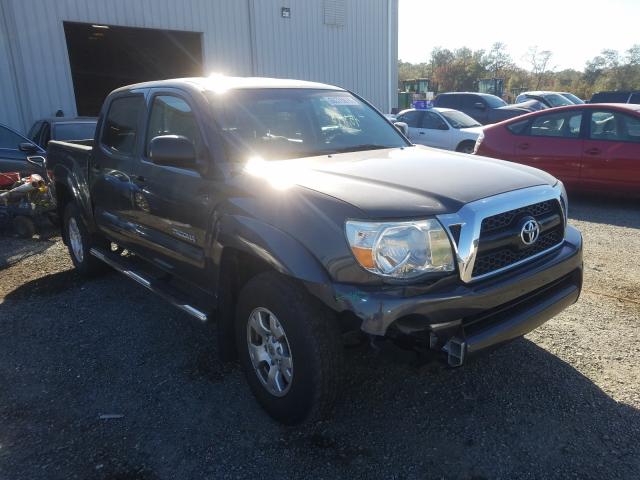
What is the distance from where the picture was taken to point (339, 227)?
250 centimetres

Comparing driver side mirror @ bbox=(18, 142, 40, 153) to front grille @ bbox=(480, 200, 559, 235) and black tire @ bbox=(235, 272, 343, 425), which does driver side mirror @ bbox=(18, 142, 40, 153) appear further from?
front grille @ bbox=(480, 200, 559, 235)

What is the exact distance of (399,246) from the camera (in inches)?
97.5

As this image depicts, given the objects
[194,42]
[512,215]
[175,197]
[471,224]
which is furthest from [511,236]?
[194,42]

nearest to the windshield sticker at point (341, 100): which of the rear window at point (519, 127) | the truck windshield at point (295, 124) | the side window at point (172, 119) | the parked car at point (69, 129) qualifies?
the truck windshield at point (295, 124)

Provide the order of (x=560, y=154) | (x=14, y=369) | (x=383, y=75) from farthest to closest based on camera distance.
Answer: (x=383, y=75) < (x=560, y=154) < (x=14, y=369)

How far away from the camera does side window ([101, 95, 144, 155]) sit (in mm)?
4301

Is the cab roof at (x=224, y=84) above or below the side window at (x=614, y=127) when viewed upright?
above

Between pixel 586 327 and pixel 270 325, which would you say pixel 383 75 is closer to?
pixel 586 327

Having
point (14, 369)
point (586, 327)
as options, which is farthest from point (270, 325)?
point (586, 327)

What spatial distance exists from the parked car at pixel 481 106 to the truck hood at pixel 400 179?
14.4 metres

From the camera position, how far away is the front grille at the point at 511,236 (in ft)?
8.65

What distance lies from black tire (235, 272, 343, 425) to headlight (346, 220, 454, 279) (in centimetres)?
38

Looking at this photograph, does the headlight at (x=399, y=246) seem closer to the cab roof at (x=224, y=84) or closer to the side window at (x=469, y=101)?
the cab roof at (x=224, y=84)

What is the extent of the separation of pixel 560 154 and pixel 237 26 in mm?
9479
